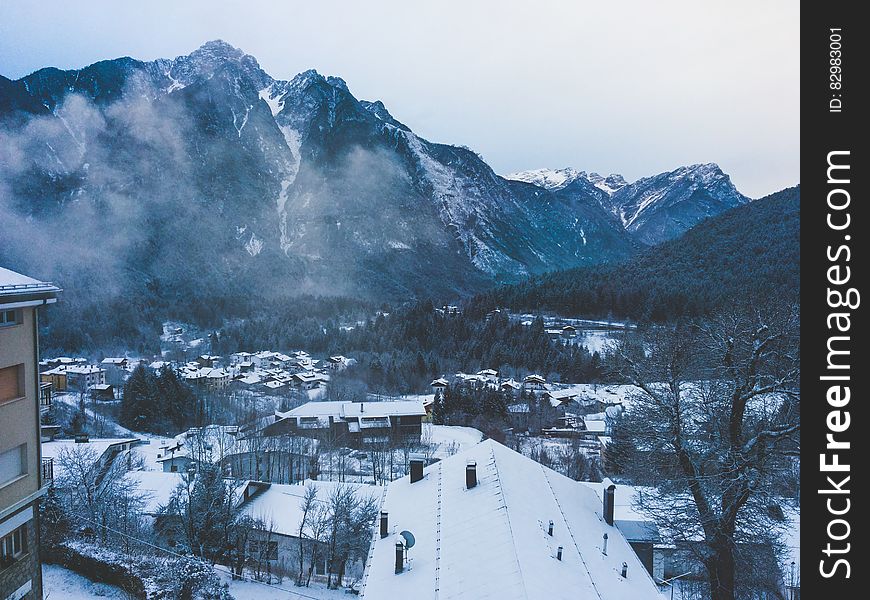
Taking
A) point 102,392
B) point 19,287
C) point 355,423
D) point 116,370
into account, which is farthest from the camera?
point 116,370

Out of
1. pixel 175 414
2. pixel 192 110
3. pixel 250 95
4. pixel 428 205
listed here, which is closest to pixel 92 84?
pixel 192 110

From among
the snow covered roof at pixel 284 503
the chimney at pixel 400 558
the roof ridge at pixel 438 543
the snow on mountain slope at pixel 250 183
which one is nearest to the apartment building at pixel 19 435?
the chimney at pixel 400 558

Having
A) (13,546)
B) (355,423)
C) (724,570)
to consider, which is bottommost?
(355,423)

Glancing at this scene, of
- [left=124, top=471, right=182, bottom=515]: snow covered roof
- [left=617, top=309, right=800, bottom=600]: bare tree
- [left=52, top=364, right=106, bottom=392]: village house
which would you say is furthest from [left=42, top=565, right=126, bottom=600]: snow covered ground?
[left=52, top=364, right=106, bottom=392]: village house

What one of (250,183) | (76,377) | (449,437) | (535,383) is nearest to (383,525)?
(449,437)

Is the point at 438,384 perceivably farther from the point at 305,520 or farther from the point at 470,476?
the point at 470,476

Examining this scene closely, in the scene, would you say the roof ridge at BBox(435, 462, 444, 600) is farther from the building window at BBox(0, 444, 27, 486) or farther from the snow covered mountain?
the snow covered mountain

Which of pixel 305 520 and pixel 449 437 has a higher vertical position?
pixel 305 520
